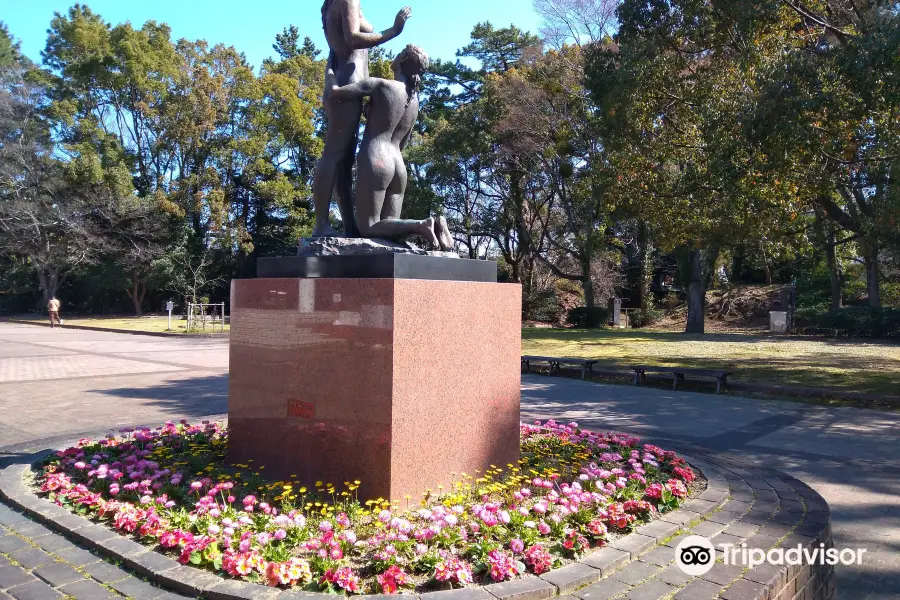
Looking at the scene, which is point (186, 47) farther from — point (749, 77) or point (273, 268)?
point (273, 268)

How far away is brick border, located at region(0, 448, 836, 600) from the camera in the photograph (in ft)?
8.71

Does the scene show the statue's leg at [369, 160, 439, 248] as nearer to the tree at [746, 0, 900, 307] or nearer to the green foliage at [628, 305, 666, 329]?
the tree at [746, 0, 900, 307]

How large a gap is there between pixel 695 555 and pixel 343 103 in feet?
12.4

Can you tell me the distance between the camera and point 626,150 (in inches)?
475

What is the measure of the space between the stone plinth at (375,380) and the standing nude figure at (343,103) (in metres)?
0.94

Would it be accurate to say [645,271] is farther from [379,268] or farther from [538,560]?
[538,560]

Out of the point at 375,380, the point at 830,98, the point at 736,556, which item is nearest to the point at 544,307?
the point at 830,98

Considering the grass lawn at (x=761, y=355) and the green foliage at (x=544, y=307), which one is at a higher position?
the green foliage at (x=544, y=307)

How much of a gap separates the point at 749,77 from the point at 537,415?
5773mm

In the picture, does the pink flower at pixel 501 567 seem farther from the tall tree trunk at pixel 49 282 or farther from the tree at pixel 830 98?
the tall tree trunk at pixel 49 282

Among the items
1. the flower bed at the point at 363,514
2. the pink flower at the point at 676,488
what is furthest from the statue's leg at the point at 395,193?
the pink flower at the point at 676,488

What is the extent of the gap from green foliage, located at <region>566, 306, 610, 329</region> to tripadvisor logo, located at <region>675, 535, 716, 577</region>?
22.7 meters

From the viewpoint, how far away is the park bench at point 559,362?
11798mm

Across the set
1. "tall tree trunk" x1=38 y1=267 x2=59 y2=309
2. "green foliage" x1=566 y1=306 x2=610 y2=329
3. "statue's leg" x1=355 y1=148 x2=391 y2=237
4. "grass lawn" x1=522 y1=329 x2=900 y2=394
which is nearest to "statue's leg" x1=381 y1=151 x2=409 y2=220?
"statue's leg" x1=355 y1=148 x2=391 y2=237
